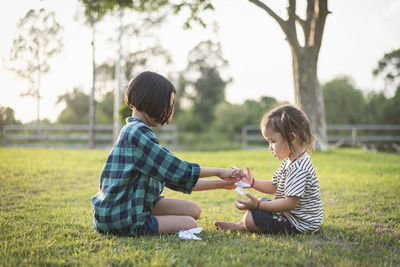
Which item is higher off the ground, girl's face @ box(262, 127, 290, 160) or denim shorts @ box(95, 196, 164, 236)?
girl's face @ box(262, 127, 290, 160)

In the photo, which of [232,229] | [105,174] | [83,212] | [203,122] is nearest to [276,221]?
[232,229]

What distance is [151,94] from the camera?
213 cm

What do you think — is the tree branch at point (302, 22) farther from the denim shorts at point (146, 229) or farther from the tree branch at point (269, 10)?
the denim shorts at point (146, 229)

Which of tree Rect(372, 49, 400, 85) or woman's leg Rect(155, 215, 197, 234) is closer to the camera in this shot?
woman's leg Rect(155, 215, 197, 234)

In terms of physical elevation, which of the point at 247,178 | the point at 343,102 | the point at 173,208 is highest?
the point at 343,102

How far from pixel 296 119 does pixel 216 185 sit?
29.6 inches

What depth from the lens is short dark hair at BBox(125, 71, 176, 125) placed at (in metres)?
2.14

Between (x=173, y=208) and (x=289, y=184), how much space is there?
86 centimetres

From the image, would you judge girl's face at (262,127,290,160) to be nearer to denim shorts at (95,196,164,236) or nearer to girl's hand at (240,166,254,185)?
girl's hand at (240,166,254,185)

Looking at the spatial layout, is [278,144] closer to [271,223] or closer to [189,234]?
[271,223]

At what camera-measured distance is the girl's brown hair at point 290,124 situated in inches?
89.3

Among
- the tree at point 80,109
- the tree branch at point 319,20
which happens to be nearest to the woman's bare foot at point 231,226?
the tree branch at point 319,20

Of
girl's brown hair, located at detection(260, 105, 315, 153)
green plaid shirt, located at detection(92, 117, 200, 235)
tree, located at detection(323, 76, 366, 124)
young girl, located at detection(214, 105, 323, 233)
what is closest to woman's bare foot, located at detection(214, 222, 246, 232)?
young girl, located at detection(214, 105, 323, 233)

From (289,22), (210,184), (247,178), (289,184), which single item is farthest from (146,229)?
(289,22)
